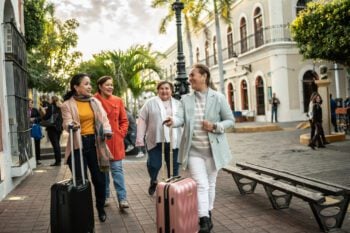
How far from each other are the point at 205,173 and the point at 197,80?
3.32 ft

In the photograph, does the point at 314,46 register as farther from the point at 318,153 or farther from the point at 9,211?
the point at 9,211

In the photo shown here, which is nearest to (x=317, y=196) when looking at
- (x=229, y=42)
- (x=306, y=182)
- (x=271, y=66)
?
(x=306, y=182)

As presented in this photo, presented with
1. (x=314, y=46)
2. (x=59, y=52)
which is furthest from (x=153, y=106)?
(x=59, y=52)

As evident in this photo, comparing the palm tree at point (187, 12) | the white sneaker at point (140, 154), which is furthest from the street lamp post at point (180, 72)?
the palm tree at point (187, 12)

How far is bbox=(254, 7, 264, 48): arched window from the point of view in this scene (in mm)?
29172

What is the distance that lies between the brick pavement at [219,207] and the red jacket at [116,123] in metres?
0.84

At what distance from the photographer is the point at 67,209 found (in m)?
4.02

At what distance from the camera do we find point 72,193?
407 cm

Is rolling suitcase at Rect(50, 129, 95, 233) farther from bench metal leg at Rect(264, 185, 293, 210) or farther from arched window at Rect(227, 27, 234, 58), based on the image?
arched window at Rect(227, 27, 234, 58)

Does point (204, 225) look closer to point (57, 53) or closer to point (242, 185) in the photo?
point (242, 185)

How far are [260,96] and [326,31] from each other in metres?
16.3

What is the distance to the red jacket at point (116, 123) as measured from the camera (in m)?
5.69

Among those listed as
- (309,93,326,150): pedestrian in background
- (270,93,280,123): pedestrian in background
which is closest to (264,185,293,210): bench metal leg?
(309,93,326,150): pedestrian in background

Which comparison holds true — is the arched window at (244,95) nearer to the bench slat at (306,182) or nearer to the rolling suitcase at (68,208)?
the bench slat at (306,182)
